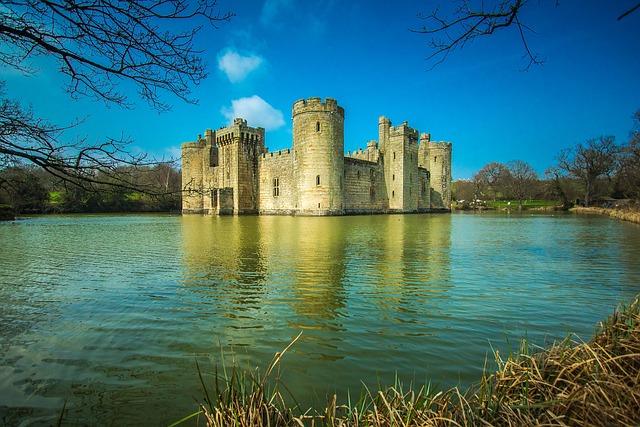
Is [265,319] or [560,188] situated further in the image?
[560,188]

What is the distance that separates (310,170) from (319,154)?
5.25 feet

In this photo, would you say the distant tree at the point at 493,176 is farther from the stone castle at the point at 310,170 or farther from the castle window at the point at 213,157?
the castle window at the point at 213,157

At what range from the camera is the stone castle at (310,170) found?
102 feet

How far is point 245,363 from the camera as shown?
10.5 ft

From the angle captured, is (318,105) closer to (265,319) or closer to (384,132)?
(384,132)

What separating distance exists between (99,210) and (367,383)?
172 ft

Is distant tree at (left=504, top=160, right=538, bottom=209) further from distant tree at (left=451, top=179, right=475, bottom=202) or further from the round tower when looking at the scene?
the round tower

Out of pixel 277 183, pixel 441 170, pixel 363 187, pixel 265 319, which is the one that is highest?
pixel 441 170

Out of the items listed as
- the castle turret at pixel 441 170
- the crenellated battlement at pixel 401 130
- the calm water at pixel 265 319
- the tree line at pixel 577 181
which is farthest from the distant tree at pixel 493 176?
the calm water at pixel 265 319

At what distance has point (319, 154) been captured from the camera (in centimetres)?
3081

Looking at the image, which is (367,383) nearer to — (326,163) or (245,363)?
(245,363)

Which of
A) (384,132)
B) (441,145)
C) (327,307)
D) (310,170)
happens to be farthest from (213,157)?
(327,307)

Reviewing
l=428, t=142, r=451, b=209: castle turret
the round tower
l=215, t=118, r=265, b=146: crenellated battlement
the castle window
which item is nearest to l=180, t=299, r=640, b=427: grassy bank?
the round tower

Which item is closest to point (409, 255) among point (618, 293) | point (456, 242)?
point (456, 242)
